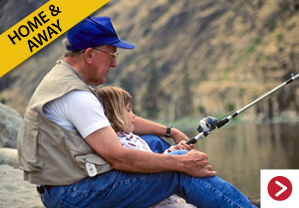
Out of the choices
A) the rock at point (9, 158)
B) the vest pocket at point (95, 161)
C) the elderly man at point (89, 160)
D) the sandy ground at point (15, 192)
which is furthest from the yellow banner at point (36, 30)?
the vest pocket at point (95, 161)

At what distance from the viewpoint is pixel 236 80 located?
52.0 meters

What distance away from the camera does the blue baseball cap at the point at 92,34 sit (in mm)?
2768

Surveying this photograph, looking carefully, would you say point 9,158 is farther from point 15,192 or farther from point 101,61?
point 101,61

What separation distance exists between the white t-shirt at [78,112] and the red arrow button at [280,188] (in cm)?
144

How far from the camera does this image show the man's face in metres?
2.81

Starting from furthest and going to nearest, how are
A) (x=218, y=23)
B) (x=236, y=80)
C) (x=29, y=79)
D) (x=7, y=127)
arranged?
1. (x=218, y=23)
2. (x=29, y=79)
3. (x=236, y=80)
4. (x=7, y=127)

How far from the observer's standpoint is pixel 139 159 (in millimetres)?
2635

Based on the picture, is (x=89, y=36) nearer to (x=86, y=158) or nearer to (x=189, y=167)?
(x=86, y=158)

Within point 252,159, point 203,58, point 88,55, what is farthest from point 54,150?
point 203,58

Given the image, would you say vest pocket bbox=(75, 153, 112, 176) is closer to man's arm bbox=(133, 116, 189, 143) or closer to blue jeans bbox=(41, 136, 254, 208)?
blue jeans bbox=(41, 136, 254, 208)

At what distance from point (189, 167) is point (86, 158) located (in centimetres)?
53

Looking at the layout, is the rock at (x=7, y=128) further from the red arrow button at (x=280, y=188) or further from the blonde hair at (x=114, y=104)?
the red arrow button at (x=280, y=188)

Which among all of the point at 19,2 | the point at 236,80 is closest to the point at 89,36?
the point at 19,2

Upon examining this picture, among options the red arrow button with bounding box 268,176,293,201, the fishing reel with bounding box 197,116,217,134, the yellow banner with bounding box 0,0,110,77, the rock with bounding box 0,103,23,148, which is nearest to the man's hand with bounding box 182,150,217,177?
the fishing reel with bounding box 197,116,217,134
